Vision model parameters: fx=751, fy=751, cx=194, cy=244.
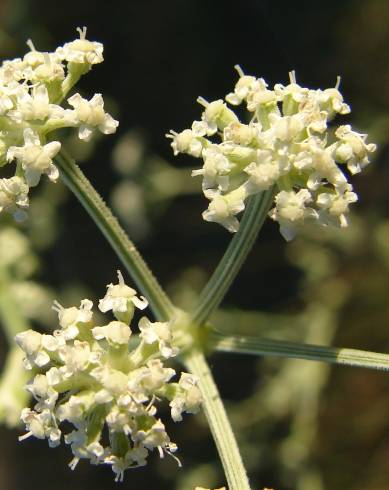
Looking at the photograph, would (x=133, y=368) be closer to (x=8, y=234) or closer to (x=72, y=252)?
(x=8, y=234)

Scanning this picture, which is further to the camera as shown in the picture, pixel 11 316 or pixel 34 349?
pixel 11 316

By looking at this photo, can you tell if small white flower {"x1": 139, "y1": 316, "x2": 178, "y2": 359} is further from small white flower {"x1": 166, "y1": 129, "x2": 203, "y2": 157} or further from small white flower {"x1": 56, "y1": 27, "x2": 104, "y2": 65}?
small white flower {"x1": 56, "y1": 27, "x2": 104, "y2": 65}

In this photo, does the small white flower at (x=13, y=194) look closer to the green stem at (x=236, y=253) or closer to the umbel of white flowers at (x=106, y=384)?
the umbel of white flowers at (x=106, y=384)

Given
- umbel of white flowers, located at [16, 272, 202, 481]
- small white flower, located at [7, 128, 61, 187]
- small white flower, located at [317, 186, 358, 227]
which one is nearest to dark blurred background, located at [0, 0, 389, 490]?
small white flower, located at [317, 186, 358, 227]

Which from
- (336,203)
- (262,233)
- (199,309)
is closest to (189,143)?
(336,203)

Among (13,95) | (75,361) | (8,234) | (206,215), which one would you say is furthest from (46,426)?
(8,234)

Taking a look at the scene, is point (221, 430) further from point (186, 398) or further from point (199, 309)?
point (199, 309)
